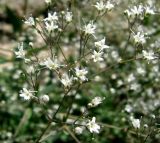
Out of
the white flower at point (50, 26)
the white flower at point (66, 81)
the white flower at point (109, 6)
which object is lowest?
the white flower at point (66, 81)

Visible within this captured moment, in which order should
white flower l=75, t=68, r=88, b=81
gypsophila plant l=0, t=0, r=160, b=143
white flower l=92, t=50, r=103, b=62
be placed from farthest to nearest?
1. gypsophila plant l=0, t=0, r=160, b=143
2. white flower l=92, t=50, r=103, b=62
3. white flower l=75, t=68, r=88, b=81

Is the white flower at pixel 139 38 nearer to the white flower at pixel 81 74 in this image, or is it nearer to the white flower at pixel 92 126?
the white flower at pixel 81 74

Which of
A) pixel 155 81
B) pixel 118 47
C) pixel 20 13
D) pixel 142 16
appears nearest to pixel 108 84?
pixel 155 81

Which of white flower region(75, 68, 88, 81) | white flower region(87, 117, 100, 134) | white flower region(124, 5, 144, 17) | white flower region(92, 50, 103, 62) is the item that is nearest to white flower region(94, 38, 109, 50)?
white flower region(92, 50, 103, 62)

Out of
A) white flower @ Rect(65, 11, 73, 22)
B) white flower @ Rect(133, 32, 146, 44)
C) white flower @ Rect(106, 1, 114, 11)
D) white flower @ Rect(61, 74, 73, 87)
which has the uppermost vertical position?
white flower @ Rect(106, 1, 114, 11)

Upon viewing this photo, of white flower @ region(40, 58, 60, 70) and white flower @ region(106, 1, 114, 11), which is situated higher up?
white flower @ region(106, 1, 114, 11)

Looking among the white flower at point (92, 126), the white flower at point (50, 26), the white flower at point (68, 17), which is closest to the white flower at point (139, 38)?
the white flower at point (68, 17)

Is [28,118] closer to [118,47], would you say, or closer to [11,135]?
[11,135]

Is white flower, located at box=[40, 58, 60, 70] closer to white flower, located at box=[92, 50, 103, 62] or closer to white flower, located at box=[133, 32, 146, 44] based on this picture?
white flower, located at box=[92, 50, 103, 62]

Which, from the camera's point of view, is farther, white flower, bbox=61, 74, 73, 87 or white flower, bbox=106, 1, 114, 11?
white flower, bbox=106, 1, 114, 11

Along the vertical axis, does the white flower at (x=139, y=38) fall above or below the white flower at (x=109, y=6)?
below

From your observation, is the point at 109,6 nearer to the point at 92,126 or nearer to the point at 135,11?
A: the point at 135,11
